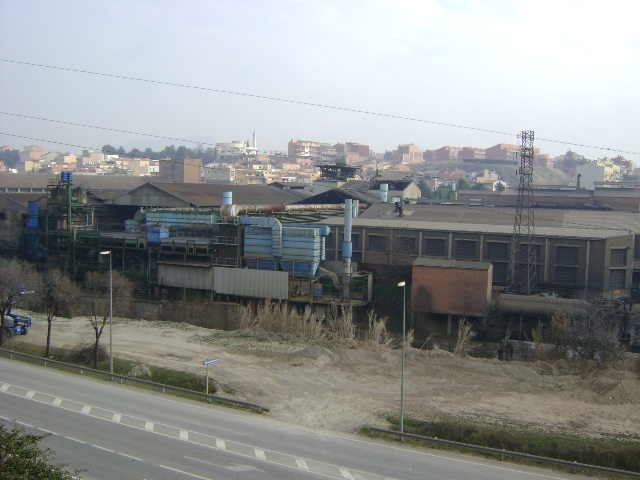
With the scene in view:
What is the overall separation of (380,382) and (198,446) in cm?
705

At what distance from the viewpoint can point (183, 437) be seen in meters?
13.2

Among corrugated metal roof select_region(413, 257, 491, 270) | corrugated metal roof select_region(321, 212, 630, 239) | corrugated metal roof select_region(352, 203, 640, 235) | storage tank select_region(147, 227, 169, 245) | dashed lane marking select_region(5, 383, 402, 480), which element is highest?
corrugated metal roof select_region(352, 203, 640, 235)

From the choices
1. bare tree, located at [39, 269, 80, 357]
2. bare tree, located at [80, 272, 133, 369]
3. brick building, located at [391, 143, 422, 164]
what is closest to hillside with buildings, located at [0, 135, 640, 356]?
bare tree, located at [80, 272, 133, 369]

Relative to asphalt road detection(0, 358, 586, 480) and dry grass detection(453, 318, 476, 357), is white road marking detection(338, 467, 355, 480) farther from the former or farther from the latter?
dry grass detection(453, 318, 476, 357)

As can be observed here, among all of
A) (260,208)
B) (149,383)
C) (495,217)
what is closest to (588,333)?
(149,383)

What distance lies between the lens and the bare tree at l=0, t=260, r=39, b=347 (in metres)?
20.8

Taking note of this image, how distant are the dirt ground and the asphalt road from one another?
1.45 metres

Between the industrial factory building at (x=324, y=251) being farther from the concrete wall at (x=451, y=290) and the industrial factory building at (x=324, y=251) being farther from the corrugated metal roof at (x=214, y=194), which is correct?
the corrugated metal roof at (x=214, y=194)

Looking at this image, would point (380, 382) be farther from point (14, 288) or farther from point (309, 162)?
point (309, 162)

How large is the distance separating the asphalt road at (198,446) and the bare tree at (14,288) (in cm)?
536

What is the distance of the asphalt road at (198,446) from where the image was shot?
11.7 m

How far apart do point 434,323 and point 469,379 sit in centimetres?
970

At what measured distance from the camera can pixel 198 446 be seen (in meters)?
12.7

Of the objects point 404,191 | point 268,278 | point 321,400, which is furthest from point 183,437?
point 404,191
